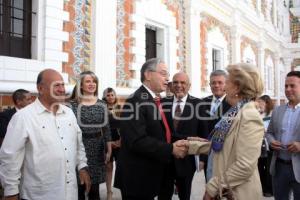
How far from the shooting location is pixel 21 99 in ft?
16.0

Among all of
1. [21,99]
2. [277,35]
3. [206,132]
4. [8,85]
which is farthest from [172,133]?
[277,35]

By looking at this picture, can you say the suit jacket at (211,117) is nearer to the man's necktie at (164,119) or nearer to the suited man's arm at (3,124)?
the man's necktie at (164,119)

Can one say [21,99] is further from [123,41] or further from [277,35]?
[277,35]

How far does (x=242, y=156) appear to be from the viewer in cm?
223

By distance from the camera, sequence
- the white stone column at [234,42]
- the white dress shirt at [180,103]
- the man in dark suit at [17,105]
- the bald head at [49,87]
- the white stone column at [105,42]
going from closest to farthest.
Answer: the bald head at [49,87], the white dress shirt at [180,103], the man in dark suit at [17,105], the white stone column at [105,42], the white stone column at [234,42]

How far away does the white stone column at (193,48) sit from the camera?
10.8 m

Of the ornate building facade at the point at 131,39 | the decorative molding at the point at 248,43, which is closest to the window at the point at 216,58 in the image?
the ornate building facade at the point at 131,39

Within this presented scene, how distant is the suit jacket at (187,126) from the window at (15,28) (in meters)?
3.23

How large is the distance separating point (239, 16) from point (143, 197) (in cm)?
1304

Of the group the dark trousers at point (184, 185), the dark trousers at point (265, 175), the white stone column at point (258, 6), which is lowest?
the dark trousers at point (265, 175)

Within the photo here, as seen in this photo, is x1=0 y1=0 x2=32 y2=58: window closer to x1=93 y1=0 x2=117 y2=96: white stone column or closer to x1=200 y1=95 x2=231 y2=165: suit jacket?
x1=93 y1=0 x2=117 y2=96: white stone column

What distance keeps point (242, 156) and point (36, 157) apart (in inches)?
56.5

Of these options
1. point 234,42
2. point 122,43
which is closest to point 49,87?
point 122,43

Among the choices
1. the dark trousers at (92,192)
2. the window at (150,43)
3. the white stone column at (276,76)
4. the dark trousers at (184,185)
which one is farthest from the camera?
the white stone column at (276,76)
